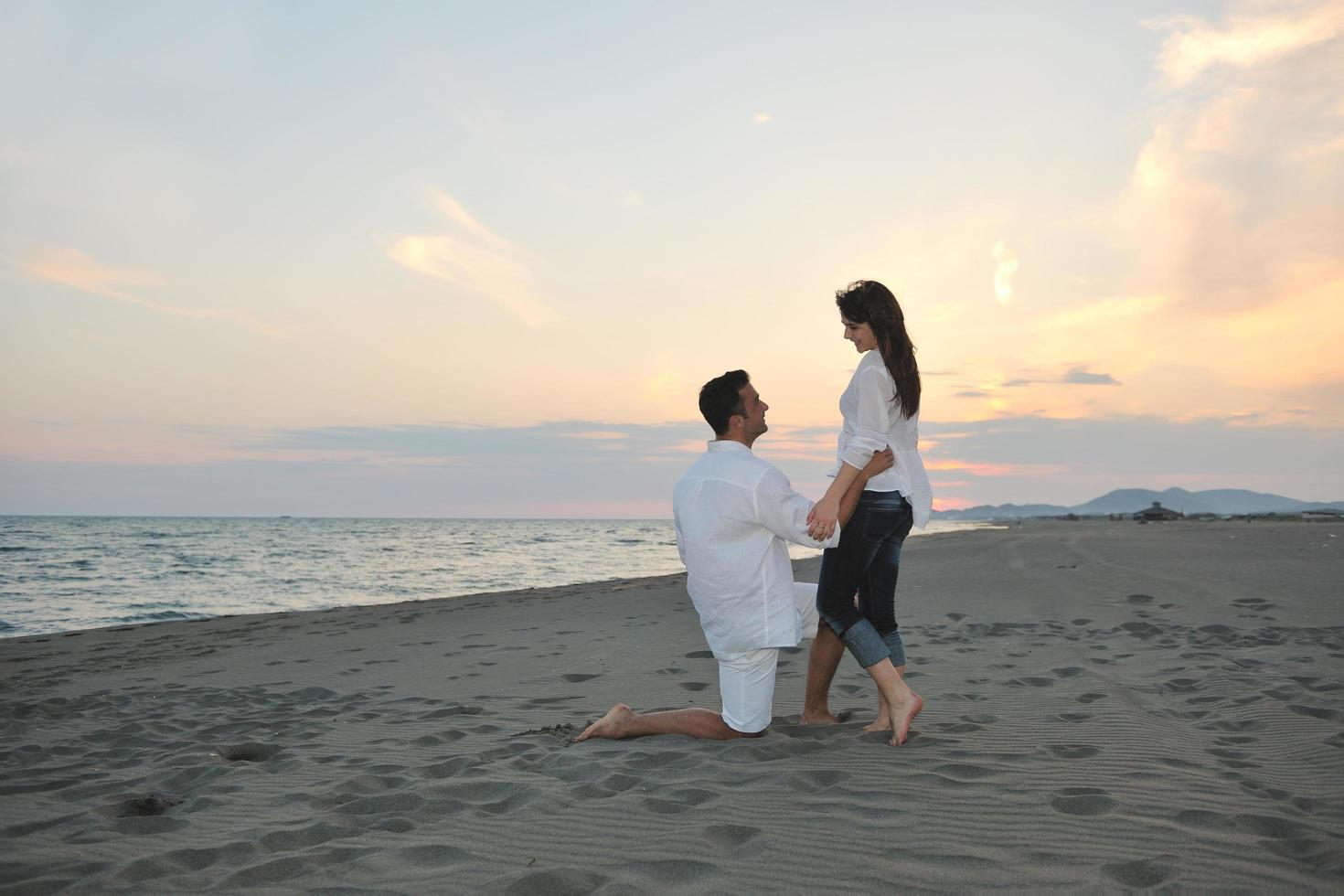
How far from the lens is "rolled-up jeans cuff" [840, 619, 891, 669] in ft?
12.4

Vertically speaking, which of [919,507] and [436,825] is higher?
[919,507]

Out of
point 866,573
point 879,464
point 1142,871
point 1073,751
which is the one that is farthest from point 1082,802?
point 879,464

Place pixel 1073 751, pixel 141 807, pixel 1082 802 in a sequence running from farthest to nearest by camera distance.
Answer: pixel 1073 751
pixel 141 807
pixel 1082 802

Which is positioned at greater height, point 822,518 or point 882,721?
point 822,518

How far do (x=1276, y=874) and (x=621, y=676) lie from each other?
14.1 ft

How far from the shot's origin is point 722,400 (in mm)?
3795

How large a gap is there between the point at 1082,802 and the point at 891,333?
204cm

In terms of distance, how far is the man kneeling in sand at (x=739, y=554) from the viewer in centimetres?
366

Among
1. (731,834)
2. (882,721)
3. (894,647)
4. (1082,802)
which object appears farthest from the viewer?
(894,647)

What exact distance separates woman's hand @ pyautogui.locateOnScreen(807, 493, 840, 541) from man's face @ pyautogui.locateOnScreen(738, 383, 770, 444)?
1.54ft

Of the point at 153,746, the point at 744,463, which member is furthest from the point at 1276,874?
the point at 153,746

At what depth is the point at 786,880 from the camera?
2244 mm

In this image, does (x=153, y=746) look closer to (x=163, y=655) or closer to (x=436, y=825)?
(x=436, y=825)

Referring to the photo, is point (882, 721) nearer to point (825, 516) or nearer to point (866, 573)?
point (866, 573)
